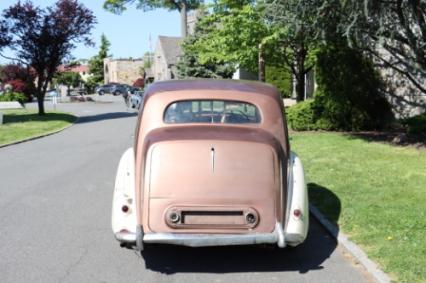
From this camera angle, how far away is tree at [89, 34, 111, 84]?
329 feet

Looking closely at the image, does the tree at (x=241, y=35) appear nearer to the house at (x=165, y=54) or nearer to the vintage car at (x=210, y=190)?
the vintage car at (x=210, y=190)

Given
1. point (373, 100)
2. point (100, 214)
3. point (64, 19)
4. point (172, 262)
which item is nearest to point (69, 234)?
point (100, 214)

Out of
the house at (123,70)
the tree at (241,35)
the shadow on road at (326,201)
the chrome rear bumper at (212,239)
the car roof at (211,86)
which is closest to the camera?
the chrome rear bumper at (212,239)

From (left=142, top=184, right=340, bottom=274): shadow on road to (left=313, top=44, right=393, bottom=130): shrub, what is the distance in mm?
11045

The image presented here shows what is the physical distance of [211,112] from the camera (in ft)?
20.9

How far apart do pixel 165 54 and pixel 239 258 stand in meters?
66.1

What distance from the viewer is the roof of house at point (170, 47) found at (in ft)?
230

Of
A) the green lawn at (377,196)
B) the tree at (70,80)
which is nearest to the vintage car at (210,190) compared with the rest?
the green lawn at (377,196)

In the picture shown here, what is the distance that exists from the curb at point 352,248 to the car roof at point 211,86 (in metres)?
1.67

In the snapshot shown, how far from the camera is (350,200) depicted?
802 centimetres

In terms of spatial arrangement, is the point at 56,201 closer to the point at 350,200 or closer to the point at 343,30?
the point at 350,200

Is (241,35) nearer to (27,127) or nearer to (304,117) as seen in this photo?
(304,117)

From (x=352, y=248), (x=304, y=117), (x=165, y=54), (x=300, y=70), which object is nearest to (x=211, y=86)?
(x=352, y=248)

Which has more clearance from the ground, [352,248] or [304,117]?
[304,117]
